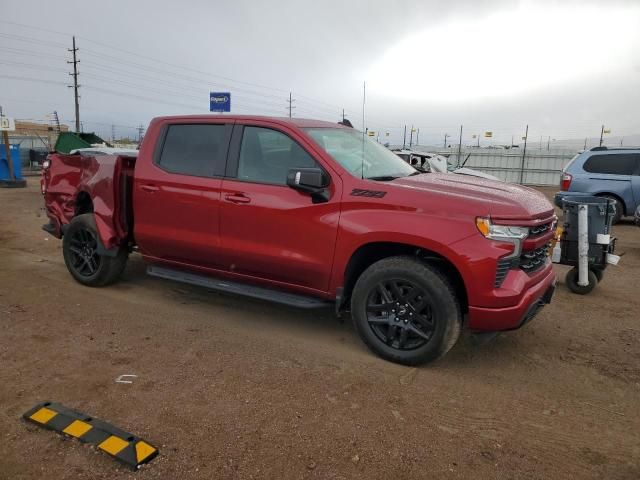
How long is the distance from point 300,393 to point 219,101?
56.9ft

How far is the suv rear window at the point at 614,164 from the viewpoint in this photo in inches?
441

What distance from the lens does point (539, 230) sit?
3844mm

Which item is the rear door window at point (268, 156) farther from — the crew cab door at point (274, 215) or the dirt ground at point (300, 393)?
the dirt ground at point (300, 393)

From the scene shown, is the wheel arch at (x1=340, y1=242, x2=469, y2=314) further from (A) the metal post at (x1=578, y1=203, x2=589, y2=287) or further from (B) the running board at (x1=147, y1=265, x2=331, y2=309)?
(A) the metal post at (x1=578, y1=203, x2=589, y2=287)

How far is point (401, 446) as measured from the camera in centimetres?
291

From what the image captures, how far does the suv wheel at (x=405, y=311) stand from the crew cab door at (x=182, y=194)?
151 cm

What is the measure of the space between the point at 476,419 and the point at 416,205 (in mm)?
1505

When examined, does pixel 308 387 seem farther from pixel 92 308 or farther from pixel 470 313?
pixel 92 308

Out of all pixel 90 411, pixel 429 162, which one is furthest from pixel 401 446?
pixel 429 162

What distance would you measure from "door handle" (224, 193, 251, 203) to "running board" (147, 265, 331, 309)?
78 centimetres

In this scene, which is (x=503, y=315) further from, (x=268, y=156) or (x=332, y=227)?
(x=268, y=156)

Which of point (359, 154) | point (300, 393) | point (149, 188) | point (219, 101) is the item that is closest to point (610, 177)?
point (359, 154)

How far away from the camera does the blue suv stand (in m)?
11.2

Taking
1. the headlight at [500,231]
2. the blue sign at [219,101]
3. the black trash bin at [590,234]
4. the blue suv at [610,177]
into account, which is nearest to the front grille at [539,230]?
the headlight at [500,231]
